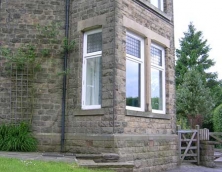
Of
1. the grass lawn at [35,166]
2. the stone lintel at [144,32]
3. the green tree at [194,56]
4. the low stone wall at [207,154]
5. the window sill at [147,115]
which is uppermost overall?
the green tree at [194,56]

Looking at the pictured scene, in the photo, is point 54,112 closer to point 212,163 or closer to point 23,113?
point 23,113

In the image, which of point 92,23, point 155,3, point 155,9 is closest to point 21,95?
point 92,23

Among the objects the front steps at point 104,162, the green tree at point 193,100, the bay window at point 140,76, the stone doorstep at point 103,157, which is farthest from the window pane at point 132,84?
the green tree at point 193,100

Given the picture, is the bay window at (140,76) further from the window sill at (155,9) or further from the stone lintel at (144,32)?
the window sill at (155,9)

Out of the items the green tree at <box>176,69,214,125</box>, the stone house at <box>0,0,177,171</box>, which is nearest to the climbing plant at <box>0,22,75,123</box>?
the stone house at <box>0,0,177,171</box>

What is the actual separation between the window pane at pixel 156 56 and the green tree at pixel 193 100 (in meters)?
14.5

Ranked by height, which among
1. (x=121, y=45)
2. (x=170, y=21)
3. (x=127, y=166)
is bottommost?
(x=127, y=166)

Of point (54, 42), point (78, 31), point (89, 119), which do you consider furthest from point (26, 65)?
point (89, 119)

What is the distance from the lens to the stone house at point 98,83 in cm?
848

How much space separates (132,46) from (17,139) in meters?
4.38

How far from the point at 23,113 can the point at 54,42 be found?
2394 mm

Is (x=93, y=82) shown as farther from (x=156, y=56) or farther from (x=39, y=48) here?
(x=156, y=56)

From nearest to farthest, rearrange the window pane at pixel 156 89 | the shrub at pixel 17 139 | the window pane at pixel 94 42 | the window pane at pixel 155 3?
the shrub at pixel 17 139 → the window pane at pixel 94 42 → the window pane at pixel 156 89 → the window pane at pixel 155 3

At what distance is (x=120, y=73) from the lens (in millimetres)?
8594
